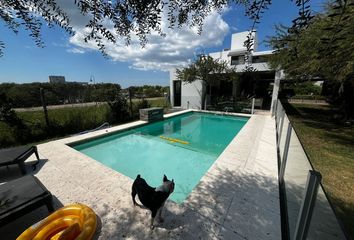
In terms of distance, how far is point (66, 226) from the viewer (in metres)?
2.33

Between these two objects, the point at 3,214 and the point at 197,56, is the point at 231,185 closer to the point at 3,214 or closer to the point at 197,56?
the point at 3,214

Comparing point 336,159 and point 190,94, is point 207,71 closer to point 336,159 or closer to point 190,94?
point 190,94

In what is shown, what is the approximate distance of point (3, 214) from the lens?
6.99 ft

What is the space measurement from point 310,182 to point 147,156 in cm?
539

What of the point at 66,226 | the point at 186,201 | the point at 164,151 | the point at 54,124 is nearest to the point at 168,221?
the point at 186,201

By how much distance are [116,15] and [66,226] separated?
8.84ft

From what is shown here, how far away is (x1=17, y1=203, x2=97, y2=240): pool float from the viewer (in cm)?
207

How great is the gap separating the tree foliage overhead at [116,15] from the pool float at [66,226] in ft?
6.65

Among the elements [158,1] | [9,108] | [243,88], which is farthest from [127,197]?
[243,88]

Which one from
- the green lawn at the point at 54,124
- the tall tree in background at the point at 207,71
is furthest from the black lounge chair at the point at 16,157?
the tall tree in background at the point at 207,71

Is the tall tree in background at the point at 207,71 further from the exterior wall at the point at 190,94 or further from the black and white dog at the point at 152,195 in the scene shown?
the black and white dog at the point at 152,195

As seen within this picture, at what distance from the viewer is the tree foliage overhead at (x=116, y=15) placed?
4.96 feet

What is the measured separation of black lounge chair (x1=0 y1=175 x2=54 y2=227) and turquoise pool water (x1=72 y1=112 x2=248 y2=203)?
2443mm

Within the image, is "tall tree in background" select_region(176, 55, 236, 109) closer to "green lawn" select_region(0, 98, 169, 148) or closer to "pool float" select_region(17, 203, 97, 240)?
"green lawn" select_region(0, 98, 169, 148)
